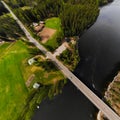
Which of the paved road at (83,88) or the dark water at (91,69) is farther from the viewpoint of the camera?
the dark water at (91,69)

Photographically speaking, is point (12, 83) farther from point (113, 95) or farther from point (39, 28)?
point (39, 28)

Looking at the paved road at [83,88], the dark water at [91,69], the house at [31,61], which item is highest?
the house at [31,61]

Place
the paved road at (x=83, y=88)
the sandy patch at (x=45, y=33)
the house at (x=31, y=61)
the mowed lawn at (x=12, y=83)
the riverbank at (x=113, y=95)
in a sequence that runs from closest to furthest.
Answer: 1. the paved road at (x=83, y=88)
2. the riverbank at (x=113, y=95)
3. the mowed lawn at (x=12, y=83)
4. the house at (x=31, y=61)
5. the sandy patch at (x=45, y=33)

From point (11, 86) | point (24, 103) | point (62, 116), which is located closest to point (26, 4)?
point (11, 86)

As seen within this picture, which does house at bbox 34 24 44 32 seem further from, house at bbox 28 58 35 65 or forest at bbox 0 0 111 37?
house at bbox 28 58 35 65

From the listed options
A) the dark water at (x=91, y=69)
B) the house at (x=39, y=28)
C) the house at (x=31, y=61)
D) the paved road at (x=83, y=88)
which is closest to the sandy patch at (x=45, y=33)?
the house at (x=39, y=28)

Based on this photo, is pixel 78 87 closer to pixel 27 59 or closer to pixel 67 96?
pixel 67 96

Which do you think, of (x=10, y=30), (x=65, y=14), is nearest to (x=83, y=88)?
(x=65, y=14)

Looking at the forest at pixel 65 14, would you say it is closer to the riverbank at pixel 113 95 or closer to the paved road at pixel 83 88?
the paved road at pixel 83 88
